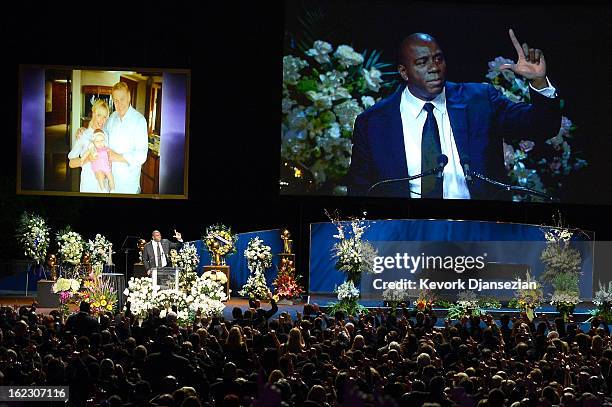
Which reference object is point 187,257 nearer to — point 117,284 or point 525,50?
point 117,284

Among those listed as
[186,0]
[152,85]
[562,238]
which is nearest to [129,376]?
[562,238]

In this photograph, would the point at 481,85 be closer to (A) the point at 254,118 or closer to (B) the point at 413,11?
(B) the point at 413,11

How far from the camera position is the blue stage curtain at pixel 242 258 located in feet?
74.6

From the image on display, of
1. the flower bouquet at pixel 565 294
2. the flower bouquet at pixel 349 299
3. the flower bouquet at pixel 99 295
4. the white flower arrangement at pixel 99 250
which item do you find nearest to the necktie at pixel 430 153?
the flower bouquet at pixel 565 294

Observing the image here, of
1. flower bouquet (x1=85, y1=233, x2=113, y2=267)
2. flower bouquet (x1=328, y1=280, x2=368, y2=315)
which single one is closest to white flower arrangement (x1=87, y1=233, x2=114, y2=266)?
flower bouquet (x1=85, y1=233, x2=113, y2=267)

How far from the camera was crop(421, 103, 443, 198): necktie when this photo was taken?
22.1 metres

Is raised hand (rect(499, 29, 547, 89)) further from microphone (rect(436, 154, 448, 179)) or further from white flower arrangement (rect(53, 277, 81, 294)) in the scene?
white flower arrangement (rect(53, 277, 81, 294))

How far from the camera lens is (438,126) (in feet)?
73.2

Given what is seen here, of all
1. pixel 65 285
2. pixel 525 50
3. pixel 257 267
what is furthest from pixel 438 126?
pixel 65 285

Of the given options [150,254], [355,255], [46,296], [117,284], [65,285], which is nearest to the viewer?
[65,285]

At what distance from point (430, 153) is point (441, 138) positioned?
39 cm

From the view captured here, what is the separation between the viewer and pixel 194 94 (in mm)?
24219

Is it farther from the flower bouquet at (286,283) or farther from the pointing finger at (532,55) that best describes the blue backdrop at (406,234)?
the pointing finger at (532,55)

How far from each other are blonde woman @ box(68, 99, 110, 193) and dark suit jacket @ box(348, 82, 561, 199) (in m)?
5.29
